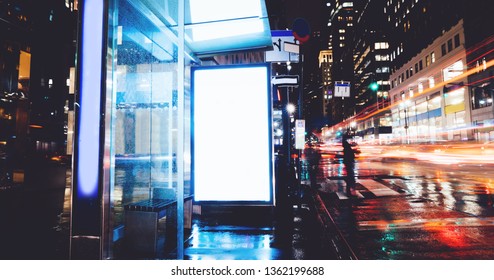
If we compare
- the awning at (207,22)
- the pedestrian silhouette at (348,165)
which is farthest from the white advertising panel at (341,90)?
the awning at (207,22)

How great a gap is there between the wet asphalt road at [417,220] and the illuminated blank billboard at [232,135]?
2.29 meters

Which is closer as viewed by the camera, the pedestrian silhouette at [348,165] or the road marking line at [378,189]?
the road marking line at [378,189]

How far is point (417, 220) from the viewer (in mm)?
6879

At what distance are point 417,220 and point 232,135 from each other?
16.5ft

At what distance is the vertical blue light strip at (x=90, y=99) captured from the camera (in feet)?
12.6

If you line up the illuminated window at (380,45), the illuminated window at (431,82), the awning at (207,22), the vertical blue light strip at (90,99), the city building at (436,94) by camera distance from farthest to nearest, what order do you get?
the illuminated window at (380,45) < the illuminated window at (431,82) < the city building at (436,94) < the awning at (207,22) < the vertical blue light strip at (90,99)

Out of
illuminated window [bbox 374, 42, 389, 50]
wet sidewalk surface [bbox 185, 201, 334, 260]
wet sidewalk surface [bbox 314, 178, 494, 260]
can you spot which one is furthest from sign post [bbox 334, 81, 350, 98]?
illuminated window [bbox 374, 42, 389, 50]

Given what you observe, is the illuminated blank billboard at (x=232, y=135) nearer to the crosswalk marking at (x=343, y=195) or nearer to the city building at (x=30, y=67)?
the crosswalk marking at (x=343, y=195)

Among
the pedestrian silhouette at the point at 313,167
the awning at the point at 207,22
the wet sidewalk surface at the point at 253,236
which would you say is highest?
the awning at the point at 207,22

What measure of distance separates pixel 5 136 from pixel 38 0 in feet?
30.4

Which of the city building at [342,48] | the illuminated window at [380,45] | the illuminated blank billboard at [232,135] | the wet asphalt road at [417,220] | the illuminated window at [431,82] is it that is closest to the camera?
the wet asphalt road at [417,220]

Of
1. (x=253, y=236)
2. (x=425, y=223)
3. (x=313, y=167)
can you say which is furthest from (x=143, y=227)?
(x=313, y=167)

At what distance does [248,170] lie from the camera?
564cm
